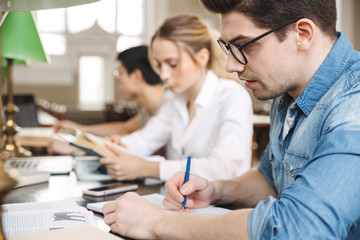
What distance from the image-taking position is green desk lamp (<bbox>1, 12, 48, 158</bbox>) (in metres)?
1.84

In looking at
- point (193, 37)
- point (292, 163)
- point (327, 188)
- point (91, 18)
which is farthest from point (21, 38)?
point (91, 18)

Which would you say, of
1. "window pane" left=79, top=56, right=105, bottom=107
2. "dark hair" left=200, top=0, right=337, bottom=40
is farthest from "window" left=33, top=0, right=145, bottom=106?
"dark hair" left=200, top=0, right=337, bottom=40

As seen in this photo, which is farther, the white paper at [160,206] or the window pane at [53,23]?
the window pane at [53,23]

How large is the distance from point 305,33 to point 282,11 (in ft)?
0.26

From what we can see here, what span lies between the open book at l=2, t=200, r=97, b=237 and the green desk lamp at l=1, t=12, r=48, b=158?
0.79m

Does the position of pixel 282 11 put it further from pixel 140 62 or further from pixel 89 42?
pixel 89 42

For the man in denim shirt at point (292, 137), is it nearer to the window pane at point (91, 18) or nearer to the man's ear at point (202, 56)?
the man's ear at point (202, 56)

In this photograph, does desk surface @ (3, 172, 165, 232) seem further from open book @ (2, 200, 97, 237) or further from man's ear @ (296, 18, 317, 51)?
man's ear @ (296, 18, 317, 51)

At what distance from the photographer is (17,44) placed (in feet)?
6.40

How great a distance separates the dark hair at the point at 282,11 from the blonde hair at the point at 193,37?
1000 mm

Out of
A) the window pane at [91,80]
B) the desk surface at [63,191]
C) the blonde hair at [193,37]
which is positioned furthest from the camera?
the window pane at [91,80]

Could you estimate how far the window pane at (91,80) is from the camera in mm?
9250

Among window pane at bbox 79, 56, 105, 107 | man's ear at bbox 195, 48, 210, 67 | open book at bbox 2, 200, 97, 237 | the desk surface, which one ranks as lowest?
window pane at bbox 79, 56, 105, 107

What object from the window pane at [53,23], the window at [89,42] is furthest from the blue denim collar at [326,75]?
the window pane at [53,23]
